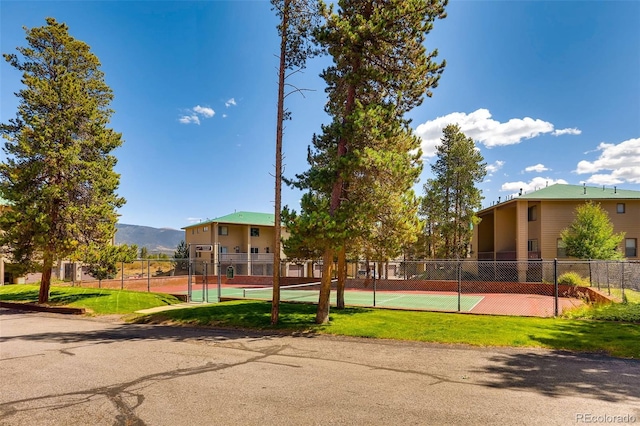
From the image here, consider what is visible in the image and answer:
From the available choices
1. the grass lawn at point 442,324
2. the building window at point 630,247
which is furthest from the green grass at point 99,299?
the building window at point 630,247

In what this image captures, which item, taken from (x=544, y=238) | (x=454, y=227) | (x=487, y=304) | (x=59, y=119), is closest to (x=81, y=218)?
(x=59, y=119)

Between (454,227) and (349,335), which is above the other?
(454,227)

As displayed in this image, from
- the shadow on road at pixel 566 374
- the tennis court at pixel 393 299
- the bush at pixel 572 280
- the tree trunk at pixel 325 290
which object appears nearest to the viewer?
the shadow on road at pixel 566 374

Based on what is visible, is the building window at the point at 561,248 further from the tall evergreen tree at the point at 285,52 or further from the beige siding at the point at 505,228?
the tall evergreen tree at the point at 285,52

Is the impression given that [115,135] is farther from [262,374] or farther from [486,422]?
[486,422]

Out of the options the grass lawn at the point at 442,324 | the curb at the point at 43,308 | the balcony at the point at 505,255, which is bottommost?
the curb at the point at 43,308

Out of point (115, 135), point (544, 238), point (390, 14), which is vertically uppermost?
point (390, 14)

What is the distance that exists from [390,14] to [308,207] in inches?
Answer: 260

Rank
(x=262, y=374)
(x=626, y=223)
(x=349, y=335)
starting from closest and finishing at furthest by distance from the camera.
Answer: (x=262, y=374), (x=349, y=335), (x=626, y=223)

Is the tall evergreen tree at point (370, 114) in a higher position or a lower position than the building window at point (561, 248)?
higher

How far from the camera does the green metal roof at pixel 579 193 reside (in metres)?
31.4

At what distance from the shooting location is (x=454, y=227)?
33625 millimetres

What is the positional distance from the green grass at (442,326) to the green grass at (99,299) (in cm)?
312

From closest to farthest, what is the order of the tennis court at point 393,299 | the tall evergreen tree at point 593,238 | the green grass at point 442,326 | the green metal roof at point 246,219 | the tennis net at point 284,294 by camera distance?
the green grass at point 442,326, the tennis court at point 393,299, the tennis net at point 284,294, the tall evergreen tree at point 593,238, the green metal roof at point 246,219
